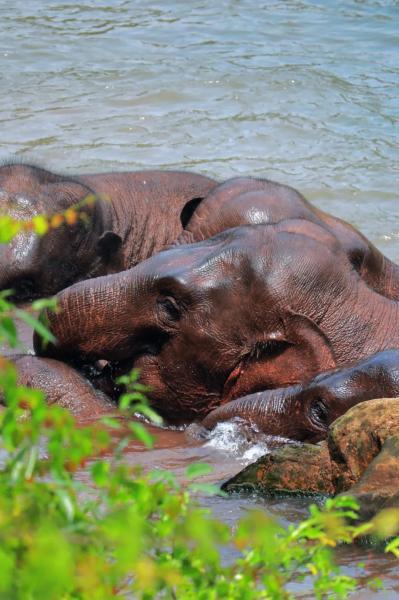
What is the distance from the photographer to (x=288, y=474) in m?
5.82

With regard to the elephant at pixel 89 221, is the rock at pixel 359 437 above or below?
above

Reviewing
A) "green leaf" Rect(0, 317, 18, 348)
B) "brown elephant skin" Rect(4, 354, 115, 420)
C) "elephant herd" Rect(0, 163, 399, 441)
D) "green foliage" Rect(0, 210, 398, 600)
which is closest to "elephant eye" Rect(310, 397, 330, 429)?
"elephant herd" Rect(0, 163, 399, 441)

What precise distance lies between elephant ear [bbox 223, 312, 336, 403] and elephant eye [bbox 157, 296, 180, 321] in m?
0.44

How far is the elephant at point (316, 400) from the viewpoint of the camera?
669 centimetres

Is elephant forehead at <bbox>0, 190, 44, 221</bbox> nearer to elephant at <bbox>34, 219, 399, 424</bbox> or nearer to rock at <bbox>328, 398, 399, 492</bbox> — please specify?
elephant at <bbox>34, 219, 399, 424</bbox>

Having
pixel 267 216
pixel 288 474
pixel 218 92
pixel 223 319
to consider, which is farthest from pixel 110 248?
pixel 218 92

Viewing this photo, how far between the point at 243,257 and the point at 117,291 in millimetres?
676

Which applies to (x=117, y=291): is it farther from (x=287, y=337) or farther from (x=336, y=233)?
(x=336, y=233)

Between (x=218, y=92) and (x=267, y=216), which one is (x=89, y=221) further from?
(x=218, y=92)

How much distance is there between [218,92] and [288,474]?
37.8 feet

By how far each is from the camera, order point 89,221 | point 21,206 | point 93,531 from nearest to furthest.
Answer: point 93,531 < point 89,221 < point 21,206

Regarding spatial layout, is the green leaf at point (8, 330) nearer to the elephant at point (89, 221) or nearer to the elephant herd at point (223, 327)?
the elephant herd at point (223, 327)

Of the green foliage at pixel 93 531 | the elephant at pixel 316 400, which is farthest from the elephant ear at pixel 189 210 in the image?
the green foliage at pixel 93 531

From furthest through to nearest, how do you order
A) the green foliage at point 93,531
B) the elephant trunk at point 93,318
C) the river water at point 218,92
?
1. the river water at point 218,92
2. the elephant trunk at point 93,318
3. the green foliage at point 93,531
